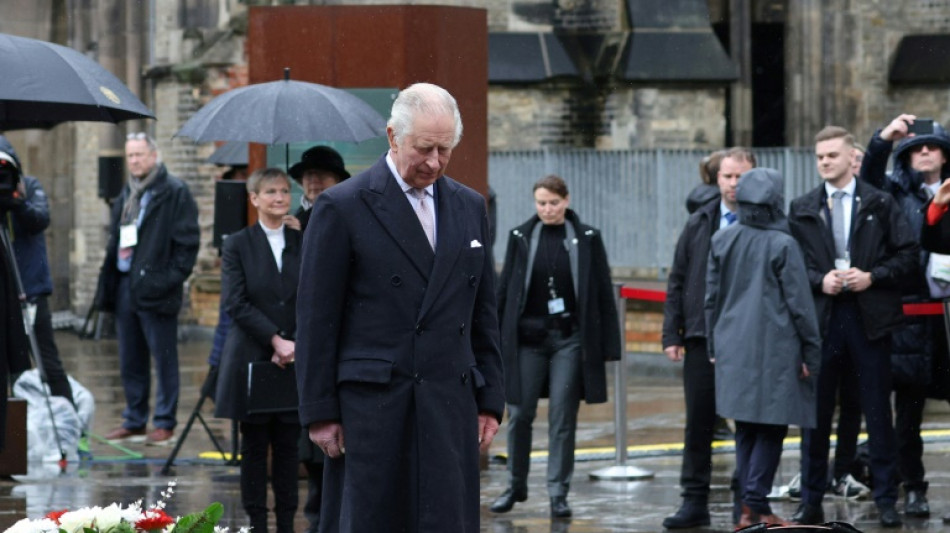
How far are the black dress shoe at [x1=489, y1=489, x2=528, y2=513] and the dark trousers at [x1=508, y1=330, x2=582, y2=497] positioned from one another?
3 centimetres

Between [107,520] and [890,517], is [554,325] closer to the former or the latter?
[890,517]

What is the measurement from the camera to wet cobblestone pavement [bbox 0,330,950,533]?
395 inches

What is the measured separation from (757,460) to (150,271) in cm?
525

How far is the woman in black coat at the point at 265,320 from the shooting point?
915 cm

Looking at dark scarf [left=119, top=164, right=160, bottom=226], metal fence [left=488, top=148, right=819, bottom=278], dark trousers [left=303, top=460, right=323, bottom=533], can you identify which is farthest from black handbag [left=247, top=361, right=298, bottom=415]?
metal fence [left=488, top=148, right=819, bottom=278]

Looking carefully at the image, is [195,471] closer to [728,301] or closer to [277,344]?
[277,344]

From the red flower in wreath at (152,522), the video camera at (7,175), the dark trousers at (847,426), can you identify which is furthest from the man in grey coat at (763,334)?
the red flower in wreath at (152,522)

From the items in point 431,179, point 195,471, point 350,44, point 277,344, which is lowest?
point 195,471

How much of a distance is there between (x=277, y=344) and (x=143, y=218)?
14.3ft

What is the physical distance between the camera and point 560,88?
23.6 meters

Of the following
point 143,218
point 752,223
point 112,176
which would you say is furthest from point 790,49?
point 752,223

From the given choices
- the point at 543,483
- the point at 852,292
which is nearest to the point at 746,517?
the point at 852,292

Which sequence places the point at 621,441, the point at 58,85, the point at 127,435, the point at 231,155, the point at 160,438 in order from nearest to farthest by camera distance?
the point at 58,85, the point at 621,441, the point at 160,438, the point at 127,435, the point at 231,155

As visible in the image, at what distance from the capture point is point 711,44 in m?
23.5
